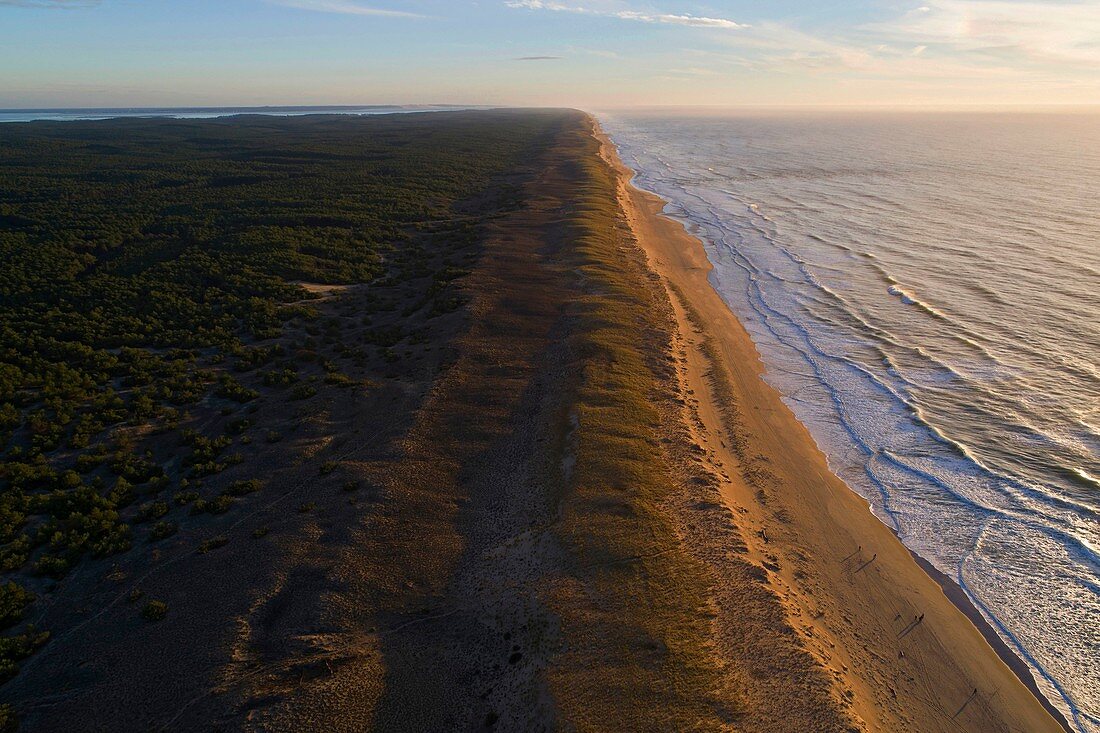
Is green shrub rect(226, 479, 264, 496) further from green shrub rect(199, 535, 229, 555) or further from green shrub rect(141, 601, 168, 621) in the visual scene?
green shrub rect(141, 601, 168, 621)

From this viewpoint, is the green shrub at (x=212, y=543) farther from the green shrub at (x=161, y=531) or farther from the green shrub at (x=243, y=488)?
the green shrub at (x=243, y=488)

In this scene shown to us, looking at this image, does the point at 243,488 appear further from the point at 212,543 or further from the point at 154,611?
the point at 154,611

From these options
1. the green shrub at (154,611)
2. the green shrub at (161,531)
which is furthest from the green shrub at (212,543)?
the green shrub at (154,611)

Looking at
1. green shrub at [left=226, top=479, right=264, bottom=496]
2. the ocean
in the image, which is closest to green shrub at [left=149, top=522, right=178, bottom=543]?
green shrub at [left=226, top=479, right=264, bottom=496]

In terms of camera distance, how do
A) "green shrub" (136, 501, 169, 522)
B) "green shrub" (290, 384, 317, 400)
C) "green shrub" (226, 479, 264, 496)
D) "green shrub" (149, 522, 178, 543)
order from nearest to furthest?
1. "green shrub" (149, 522, 178, 543)
2. "green shrub" (136, 501, 169, 522)
3. "green shrub" (226, 479, 264, 496)
4. "green shrub" (290, 384, 317, 400)

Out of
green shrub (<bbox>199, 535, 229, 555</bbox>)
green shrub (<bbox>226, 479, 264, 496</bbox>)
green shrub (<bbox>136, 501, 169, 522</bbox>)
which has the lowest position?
green shrub (<bbox>199, 535, 229, 555</bbox>)

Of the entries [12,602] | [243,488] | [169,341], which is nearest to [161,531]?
[243,488]

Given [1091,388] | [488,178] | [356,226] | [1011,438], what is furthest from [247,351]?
[488,178]

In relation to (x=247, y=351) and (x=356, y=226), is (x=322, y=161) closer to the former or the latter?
(x=356, y=226)
